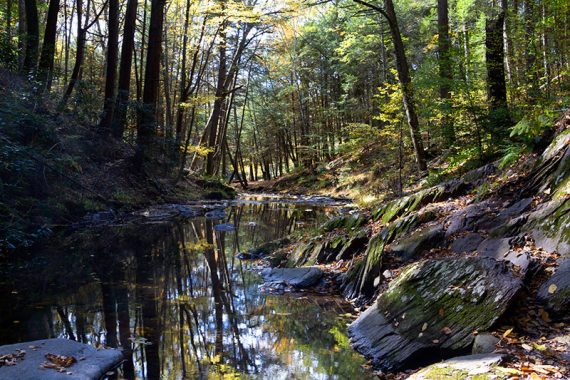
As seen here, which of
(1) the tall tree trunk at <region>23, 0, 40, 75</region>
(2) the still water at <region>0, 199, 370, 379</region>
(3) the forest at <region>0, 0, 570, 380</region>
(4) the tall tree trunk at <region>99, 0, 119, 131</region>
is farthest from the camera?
(4) the tall tree trunk at <region>99, 0, 119, 131</region>

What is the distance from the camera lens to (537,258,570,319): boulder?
3928 mm

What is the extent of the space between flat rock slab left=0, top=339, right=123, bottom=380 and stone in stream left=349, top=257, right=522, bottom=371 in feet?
8.70

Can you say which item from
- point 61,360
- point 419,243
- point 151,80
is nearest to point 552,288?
point 419,243

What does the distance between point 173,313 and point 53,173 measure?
7351 mm

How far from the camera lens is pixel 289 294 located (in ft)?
23.7

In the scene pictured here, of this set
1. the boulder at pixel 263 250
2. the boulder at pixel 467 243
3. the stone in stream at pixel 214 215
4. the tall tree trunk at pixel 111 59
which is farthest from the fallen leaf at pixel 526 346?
the tall tree trunk at pixel 111 59

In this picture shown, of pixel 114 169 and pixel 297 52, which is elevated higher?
pixel 297 52

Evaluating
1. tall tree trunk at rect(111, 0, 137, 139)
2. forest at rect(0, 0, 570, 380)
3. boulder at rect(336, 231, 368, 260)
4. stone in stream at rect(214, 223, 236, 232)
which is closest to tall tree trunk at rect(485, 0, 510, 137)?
forest at rect(0, 0, 570, 380)

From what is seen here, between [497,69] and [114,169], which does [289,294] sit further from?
[114,169]

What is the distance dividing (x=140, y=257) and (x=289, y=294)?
3.79 m

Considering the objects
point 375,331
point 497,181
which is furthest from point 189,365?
point 497,181

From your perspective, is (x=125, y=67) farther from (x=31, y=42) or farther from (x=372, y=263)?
(x=372, y=263)

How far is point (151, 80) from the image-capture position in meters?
16.7

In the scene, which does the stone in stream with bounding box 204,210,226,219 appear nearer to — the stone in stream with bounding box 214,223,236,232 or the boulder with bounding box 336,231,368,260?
the stone in stream with bounding box 214,223,236,232
